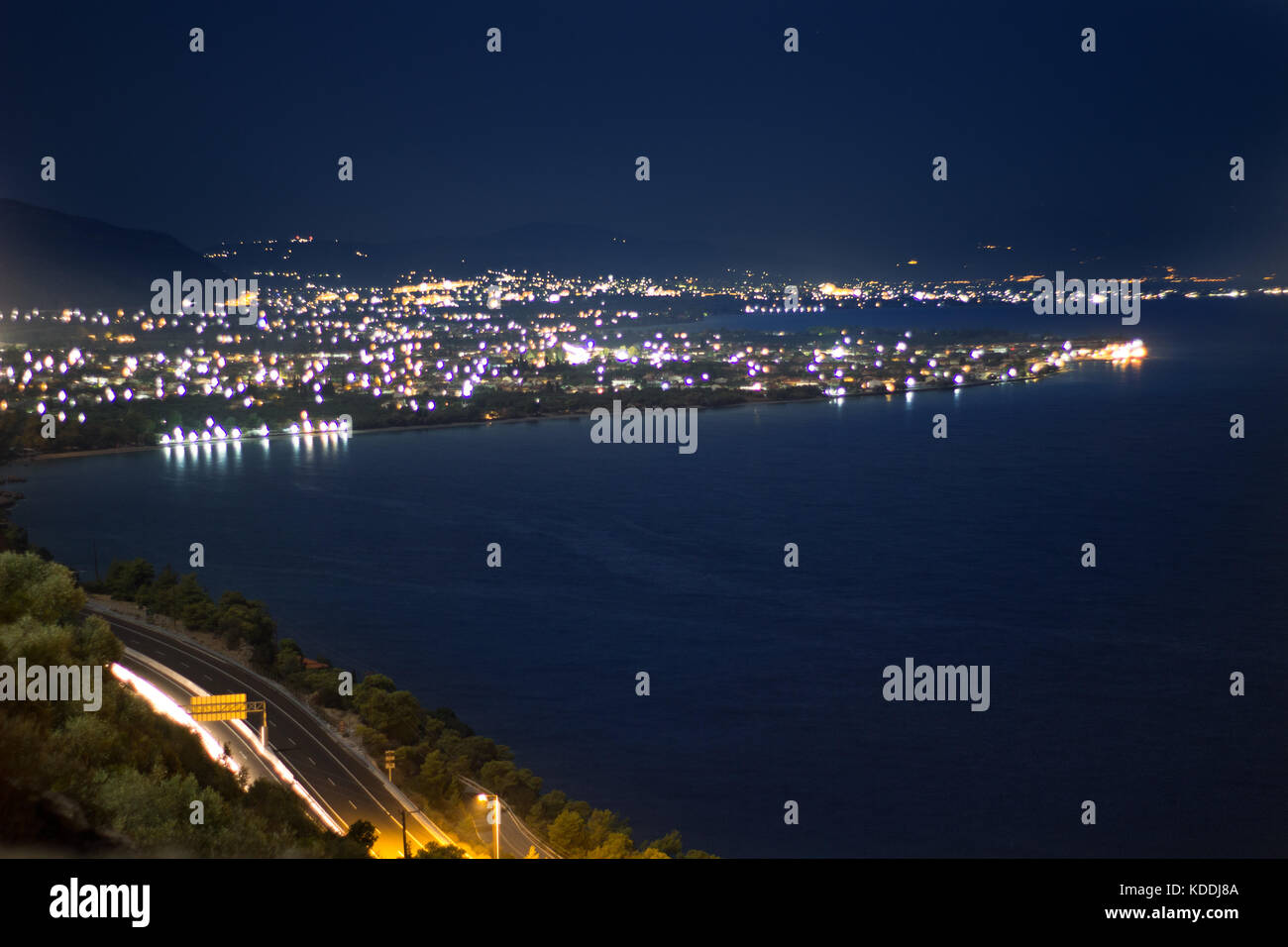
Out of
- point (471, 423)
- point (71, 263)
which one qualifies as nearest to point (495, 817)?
point (471, 423)

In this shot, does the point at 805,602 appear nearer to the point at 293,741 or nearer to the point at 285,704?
the point at 285,704

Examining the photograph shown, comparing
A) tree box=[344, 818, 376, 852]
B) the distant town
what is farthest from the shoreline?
tree box=[344, 818, 376, 852]

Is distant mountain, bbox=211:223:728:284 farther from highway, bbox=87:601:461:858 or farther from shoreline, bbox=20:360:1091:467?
highway, bbox=87:601:461:858

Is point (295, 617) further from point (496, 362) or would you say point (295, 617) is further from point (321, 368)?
point (496, 362)

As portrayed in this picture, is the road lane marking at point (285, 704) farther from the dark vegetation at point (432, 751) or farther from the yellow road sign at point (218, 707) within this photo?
the yellow road sign at point (218, 707)

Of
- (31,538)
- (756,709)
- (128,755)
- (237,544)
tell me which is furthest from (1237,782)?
(31,538)

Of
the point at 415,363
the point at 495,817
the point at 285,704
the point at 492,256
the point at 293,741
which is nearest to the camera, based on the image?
the point at 495,817

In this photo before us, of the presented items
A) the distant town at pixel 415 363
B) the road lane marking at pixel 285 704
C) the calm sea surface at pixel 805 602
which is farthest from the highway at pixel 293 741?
the distant town at pixel 415 363

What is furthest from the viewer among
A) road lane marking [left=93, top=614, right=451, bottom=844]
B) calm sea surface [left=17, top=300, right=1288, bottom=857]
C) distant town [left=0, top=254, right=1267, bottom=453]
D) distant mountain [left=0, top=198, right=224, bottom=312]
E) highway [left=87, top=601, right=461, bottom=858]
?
distant mountain [left=0, top=198, right=224, bottom=312]
